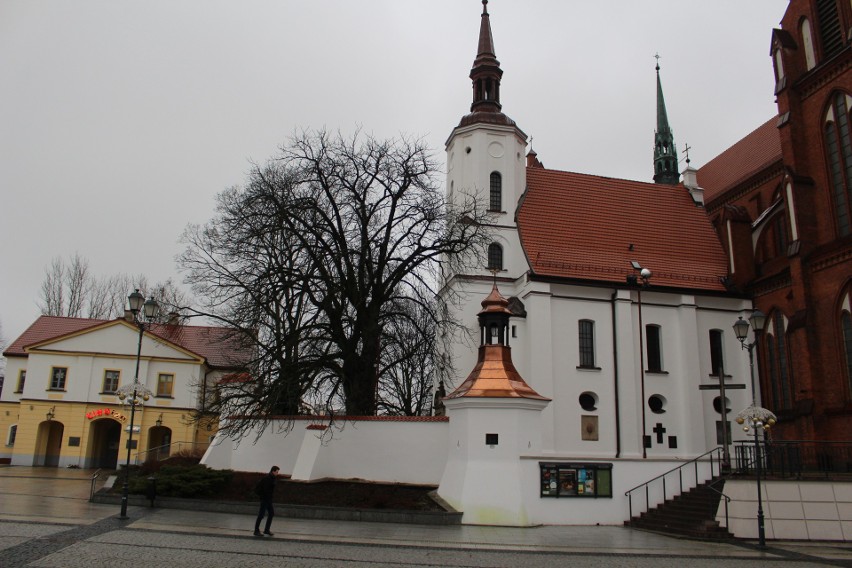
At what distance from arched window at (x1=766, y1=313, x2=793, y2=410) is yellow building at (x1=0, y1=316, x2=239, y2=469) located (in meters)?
27.6

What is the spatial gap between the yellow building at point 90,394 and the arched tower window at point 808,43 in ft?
103

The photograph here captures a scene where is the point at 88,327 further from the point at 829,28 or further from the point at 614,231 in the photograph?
the point at 829,28

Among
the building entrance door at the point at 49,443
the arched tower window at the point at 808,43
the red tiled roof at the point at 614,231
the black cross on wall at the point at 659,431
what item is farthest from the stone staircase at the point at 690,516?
the building entrance door at the point at 49,443

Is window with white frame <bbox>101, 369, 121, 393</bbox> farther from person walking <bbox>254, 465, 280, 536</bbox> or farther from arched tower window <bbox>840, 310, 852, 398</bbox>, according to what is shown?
arched tower window <bbox>840, 310, 852, 398</bbox>

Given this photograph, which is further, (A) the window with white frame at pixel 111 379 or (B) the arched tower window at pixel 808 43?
(A) the window with white frame at pixel 111 379

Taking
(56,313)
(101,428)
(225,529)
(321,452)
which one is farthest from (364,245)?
(56,313)

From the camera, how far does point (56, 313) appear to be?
52250mm

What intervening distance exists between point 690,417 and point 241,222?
1923 centimetres

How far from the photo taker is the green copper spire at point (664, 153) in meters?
49.8

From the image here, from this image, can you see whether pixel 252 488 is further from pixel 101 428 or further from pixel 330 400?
pixel 101 428

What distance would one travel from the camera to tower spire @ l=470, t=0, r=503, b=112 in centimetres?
3388

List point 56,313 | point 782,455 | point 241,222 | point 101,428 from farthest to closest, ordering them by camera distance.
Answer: point 56,313 < point 101,428 < point 241,222 < point 782,455

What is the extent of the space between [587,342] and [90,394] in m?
28.5

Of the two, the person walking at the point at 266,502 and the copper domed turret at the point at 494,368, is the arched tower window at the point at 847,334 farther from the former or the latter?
the person walking at the point at 266,502
